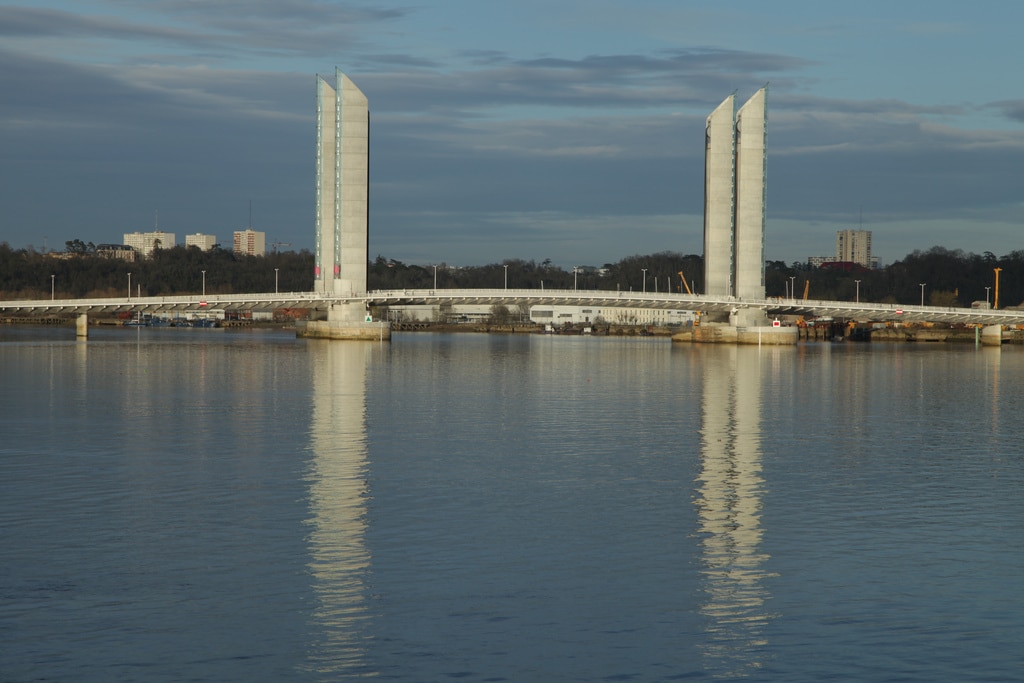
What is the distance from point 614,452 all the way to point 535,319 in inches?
6574

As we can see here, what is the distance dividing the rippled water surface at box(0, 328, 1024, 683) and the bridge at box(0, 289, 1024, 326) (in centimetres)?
6042

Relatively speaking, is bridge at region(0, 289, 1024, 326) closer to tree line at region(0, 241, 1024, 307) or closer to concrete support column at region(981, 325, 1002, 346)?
concrete support column at region(981, 325, 1002, 346)

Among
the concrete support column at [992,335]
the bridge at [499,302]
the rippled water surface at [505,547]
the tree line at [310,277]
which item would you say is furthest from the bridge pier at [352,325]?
the tree line at [310,277]

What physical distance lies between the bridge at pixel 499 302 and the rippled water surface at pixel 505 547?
60419 millimetres

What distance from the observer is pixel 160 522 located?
14.2 meters

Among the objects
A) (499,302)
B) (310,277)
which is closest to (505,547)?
(499,302)

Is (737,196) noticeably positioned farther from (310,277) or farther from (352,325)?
(310,277)

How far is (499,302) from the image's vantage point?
9181cm

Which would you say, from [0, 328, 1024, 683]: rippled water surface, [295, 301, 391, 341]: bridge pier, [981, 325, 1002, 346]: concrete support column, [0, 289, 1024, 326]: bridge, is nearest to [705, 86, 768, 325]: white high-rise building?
[0, 289, 1024, 326]: bridge

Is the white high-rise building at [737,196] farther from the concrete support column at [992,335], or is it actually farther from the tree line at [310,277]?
the tree line at [310,277]

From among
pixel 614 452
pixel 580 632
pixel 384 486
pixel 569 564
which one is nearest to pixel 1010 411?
pixel 614 452

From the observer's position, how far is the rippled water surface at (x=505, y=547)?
9.46 m

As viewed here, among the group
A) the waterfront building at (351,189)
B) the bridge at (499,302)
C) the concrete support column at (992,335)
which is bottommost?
the concrete support column at (992,335)

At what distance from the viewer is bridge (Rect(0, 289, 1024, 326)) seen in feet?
289
